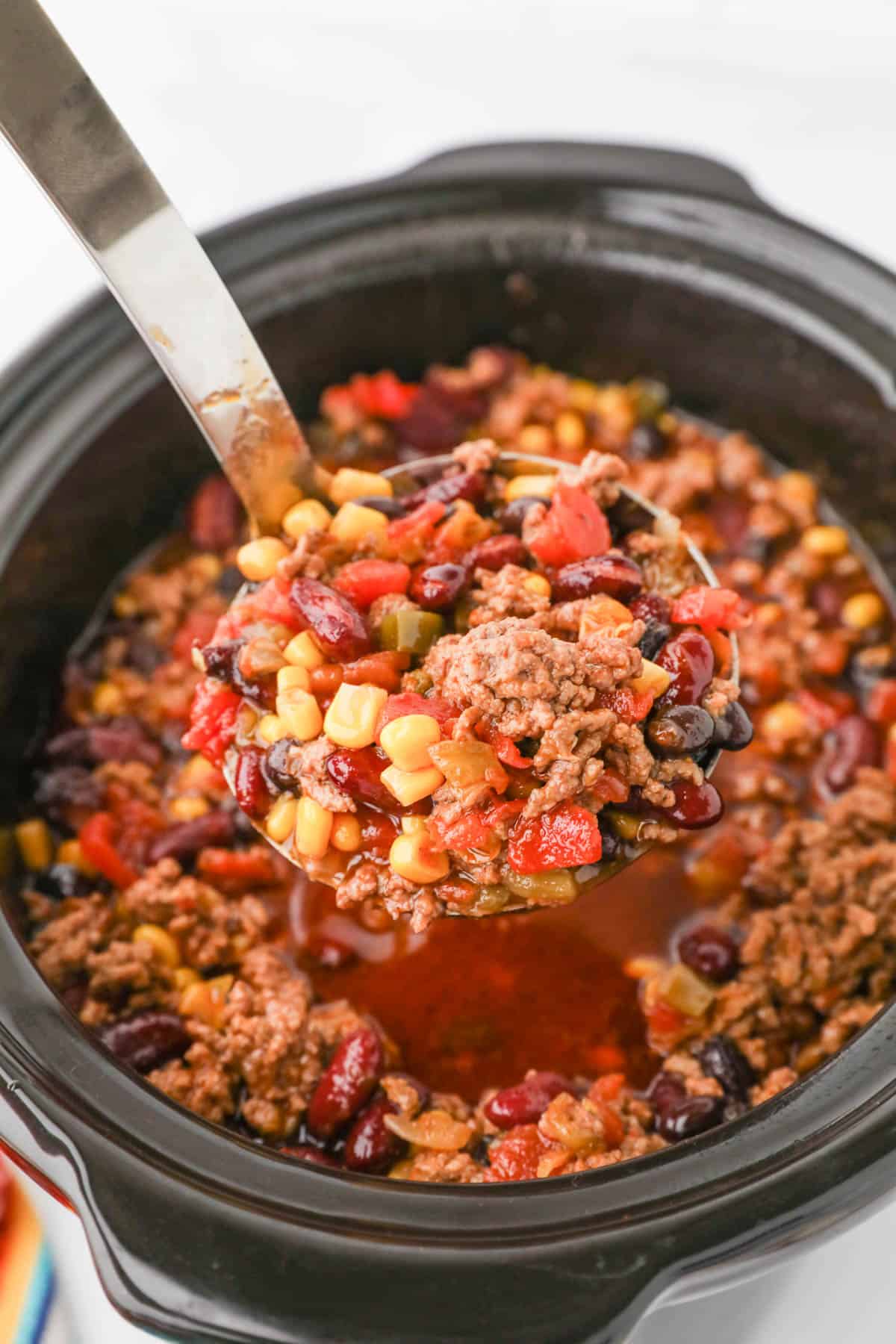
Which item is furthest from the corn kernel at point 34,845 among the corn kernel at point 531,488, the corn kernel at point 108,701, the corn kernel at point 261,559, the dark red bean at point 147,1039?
the corn kernel at point 531,488

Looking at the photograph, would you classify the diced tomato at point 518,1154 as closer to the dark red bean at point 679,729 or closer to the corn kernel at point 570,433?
the dark red bean at point 679,729

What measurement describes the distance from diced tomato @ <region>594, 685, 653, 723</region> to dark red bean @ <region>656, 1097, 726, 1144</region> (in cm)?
97

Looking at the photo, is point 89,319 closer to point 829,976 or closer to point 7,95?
point 7,95

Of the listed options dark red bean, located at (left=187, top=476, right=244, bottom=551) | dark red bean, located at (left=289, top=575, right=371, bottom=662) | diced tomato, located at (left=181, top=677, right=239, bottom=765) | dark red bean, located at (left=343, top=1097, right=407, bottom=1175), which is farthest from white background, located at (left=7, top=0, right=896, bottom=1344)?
dark red bean, located at (left=343, top=1097, right=407, bottom=1175)

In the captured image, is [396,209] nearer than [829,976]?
No

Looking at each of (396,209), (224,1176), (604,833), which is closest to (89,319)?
(396,209)

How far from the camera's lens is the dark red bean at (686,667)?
2781 millimetres

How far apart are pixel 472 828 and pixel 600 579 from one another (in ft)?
2.10

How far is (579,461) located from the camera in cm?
430

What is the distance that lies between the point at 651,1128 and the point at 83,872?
1.65 metres

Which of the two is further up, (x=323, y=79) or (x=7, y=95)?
(x=323, y=79)

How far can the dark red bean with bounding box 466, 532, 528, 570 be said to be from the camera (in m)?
3.01

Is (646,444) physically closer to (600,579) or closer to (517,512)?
(517,512)

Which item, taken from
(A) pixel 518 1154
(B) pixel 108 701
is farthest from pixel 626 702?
(B) pixel 108 701
